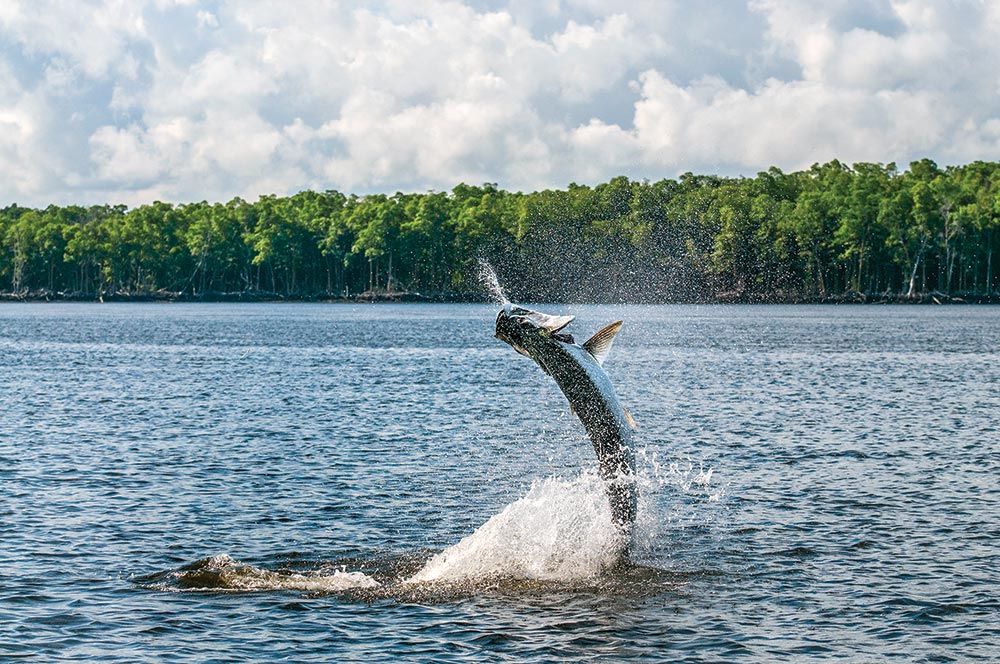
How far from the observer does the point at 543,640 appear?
704 inches

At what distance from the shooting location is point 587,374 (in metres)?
18.2

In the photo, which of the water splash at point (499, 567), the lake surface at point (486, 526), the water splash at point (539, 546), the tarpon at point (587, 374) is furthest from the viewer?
the water splash at point (539, 546)

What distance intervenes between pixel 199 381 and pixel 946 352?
4700 centimetres

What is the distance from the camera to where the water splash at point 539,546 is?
2144 cm

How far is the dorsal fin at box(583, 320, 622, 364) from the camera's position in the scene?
17.5 m

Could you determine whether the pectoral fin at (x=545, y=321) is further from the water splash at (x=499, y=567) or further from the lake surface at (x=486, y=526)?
the water splash at (x=499, y=567)

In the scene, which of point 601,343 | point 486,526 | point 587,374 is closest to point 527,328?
point 601,343

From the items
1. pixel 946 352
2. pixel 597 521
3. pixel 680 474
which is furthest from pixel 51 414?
pixel 946 352

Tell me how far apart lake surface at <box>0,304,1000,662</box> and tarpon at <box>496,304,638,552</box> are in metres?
2.27

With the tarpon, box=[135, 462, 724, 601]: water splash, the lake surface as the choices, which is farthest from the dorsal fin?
box=[135, 462, 724, 601]: water splash

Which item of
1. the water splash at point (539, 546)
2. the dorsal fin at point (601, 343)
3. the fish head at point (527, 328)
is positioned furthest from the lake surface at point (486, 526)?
the fish head at point (527, 328)

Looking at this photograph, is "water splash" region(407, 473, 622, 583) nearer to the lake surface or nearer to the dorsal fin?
the lake surface

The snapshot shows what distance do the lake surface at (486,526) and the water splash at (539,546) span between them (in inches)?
2.4

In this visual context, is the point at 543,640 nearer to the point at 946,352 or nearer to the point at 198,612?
the point at 198,612
